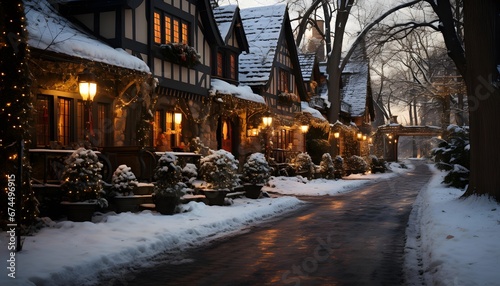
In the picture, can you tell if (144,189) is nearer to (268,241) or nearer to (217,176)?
(217,176)

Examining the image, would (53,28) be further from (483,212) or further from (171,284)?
(483,212)

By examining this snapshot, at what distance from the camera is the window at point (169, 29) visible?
68.3ft

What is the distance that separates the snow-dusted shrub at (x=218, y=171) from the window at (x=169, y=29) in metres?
5.99

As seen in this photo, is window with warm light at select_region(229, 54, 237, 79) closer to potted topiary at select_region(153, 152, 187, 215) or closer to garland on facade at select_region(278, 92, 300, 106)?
garland on facade at select_region(278, 92, 300, 106)

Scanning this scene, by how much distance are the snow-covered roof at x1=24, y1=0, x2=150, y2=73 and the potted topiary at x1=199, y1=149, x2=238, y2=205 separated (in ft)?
Result: 11.6

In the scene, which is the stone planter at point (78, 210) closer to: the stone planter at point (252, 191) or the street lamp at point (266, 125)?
the stone planter at point (252, 191)

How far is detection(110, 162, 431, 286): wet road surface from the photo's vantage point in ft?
25.5

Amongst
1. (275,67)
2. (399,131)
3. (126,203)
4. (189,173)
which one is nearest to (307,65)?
(275,67)

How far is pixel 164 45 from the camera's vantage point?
66.8 ft

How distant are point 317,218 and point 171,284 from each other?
26.5 ft

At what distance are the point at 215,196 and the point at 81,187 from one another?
5.29m

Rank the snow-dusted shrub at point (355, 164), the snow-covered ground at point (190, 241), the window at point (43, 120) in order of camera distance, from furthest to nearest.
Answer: the snow-dusted shrub at point (355, 164) < the window at point (43, 120) < the snow-covered ground at point (190, 241)

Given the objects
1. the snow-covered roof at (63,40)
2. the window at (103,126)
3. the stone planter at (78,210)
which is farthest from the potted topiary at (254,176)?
the stone planter at (78,210)

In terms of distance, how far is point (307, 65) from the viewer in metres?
42.7
